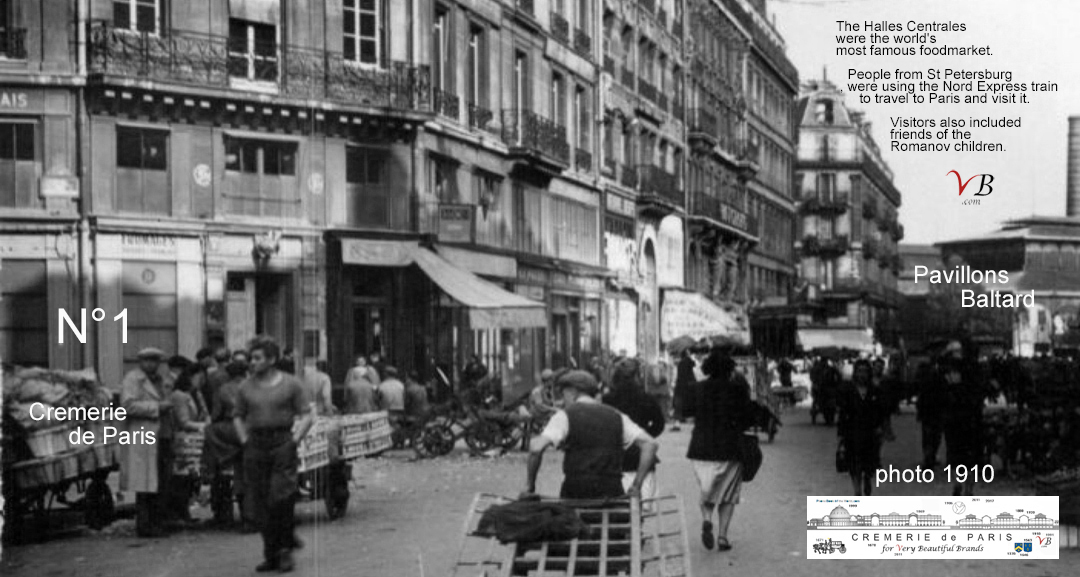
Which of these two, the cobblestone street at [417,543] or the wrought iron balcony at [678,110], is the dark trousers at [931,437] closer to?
the cobblestone street at [417,543]

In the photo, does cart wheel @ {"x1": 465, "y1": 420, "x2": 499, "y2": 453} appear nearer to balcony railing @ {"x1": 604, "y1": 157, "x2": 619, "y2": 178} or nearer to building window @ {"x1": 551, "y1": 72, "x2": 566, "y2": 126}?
building window @ {"x1": 551, "y1": 72, "x2": 566, "y2": 126}

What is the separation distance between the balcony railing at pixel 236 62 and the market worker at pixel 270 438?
490cm

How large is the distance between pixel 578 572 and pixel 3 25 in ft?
28.0

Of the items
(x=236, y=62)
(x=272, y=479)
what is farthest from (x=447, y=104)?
(x=272, y=479)

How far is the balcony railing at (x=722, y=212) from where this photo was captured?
99.2ft

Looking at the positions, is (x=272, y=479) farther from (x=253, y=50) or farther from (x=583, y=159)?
(x=583, y=159)

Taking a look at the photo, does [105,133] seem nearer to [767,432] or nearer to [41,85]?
[41,85]

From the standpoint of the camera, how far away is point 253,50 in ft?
69.7

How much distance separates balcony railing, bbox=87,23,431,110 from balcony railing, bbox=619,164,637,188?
13.5m

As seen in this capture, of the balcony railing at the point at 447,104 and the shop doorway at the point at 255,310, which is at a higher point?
the balcony railing at the point at 447,104

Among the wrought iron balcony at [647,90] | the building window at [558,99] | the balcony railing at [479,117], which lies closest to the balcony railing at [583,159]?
the building window at [558,99]

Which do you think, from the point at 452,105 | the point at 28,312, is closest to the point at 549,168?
the point at 452,105

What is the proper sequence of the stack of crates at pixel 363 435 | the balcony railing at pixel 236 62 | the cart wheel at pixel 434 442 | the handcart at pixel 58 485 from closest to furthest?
the handcart at pixel 58 485 → the stack of crates at pixel 363 435 → the balcony railing at pixel 236 62 → the cart wheel at pixel 434 442

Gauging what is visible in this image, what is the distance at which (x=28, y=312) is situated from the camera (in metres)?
14.7
